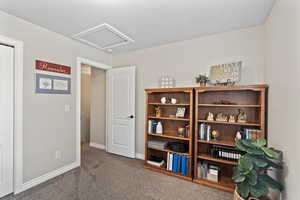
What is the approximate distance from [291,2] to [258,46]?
1.05 meters

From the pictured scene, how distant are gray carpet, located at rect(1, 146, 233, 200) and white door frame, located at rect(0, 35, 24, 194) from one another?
0.81ft

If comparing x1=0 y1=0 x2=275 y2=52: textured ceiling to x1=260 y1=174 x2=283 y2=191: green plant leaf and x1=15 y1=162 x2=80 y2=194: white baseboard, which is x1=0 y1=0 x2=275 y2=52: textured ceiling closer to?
x1=260 y1=174 x2=283 y2=191: green plant leaf

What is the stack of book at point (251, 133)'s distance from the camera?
1.96 m

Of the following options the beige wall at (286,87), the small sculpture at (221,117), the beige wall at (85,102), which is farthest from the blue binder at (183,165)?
the beige wall at (85,102)

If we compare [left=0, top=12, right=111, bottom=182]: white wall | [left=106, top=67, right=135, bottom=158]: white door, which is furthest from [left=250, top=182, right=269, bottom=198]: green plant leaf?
[left=0, top=12, right=111, bottom=182]: white wall

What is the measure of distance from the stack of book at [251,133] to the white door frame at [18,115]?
3.17 metres

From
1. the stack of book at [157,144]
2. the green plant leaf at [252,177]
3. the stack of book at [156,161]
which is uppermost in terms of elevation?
the green plant leaf at [252,177]

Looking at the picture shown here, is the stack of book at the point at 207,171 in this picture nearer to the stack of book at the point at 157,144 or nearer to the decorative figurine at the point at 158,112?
the stack of book at the point at 157,144

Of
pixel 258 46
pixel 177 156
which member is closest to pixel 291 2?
pixel 258 46

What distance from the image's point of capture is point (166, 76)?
2863 millimetres

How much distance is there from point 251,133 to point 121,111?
2506 millimetres

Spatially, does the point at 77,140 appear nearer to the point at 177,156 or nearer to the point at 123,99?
the point at 123,99

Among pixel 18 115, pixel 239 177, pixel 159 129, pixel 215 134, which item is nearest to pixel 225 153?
pixel 215 134

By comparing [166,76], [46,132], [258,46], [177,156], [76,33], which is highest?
[76,33]
